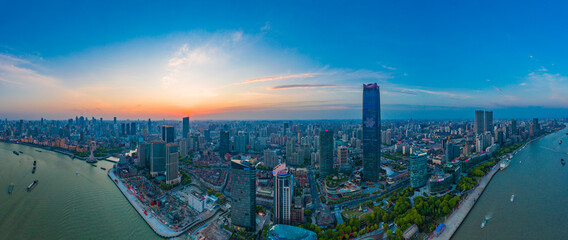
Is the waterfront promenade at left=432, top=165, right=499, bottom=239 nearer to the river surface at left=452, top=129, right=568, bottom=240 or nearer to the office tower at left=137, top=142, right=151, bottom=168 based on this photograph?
the river surface at left=452, top=129, right=568, bottom=240

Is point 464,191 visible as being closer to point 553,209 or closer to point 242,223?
point 553,209

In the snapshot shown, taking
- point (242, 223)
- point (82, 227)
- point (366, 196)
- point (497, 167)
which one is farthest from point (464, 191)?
point (82, 227)

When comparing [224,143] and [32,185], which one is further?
[224,143]

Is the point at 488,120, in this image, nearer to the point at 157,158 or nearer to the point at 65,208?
the point at 157,158

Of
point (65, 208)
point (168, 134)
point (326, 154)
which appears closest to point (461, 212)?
point (326, 154)

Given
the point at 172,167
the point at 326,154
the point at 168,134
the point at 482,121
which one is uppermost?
the point at 482,121

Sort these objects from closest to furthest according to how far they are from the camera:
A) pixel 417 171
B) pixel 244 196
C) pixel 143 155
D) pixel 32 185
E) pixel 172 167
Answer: pixel 244 196, pixel 417 171, pixel 32 185, pixel 172 167, pixel 143 155
